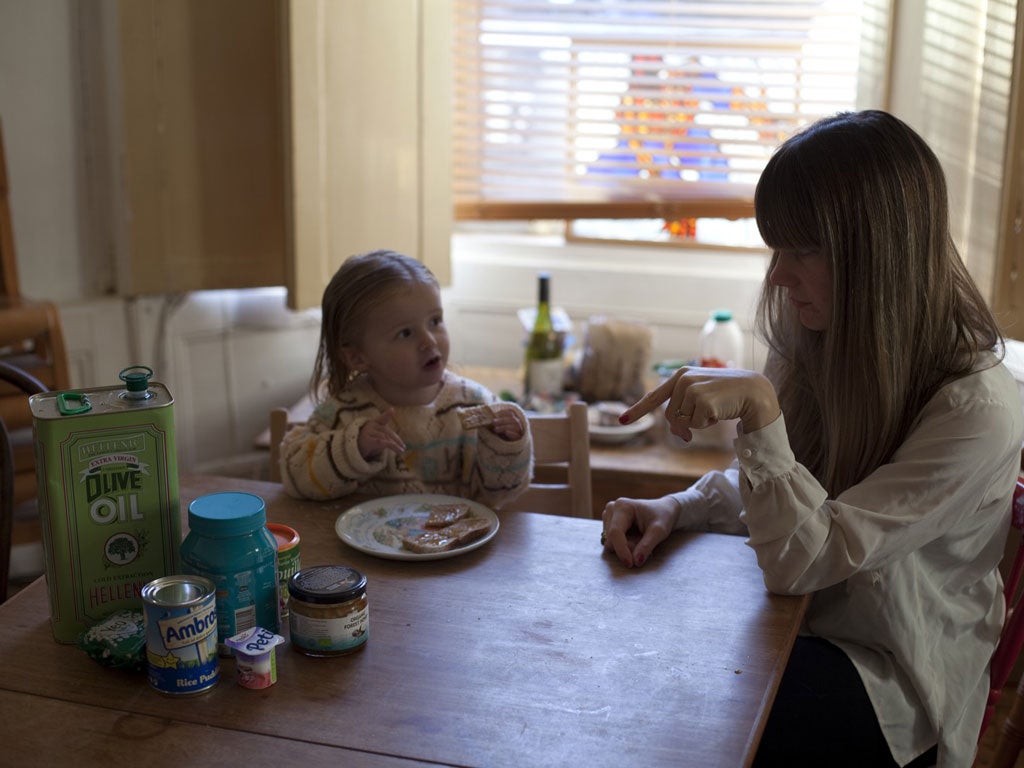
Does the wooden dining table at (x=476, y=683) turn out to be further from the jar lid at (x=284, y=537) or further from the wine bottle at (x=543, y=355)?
the wine bottle at (x=543, y=355)

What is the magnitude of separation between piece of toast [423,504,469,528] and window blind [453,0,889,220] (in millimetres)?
1855

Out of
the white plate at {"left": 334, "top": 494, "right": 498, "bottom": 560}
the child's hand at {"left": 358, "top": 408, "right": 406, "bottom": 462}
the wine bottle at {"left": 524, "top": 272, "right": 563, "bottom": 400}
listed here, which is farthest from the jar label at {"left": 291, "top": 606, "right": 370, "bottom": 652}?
Answer: the wine bottle at {"left": 524, "top": 272, "right": 563, "bottom": 400}

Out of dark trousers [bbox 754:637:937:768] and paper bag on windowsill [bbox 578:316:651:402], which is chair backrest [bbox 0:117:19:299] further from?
dark trousers [bbox 754:637:937:768]

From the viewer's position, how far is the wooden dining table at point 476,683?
0.95 meters

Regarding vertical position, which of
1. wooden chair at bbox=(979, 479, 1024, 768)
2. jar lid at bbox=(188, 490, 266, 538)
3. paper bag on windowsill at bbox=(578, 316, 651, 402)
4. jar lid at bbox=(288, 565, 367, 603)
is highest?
jar lid at bbox=(188, 490, 266, 538)

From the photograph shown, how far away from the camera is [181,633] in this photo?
39.9 inches

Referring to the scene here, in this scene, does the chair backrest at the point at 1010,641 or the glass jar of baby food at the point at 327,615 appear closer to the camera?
the glass jar of baby food at the point at 327,615

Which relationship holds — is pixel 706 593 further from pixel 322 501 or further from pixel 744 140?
pixel 744 140

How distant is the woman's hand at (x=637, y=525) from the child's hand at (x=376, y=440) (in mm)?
326

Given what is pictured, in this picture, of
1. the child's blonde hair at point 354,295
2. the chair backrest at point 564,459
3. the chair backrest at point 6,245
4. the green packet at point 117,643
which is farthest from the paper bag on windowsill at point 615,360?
the green packet at point 117,643

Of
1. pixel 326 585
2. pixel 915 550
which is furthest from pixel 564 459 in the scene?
pixel 326 585

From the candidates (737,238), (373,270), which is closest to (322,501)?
(373,270)

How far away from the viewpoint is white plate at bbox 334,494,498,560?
1.36 metres

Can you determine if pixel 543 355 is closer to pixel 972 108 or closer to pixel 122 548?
pixel 972 108
